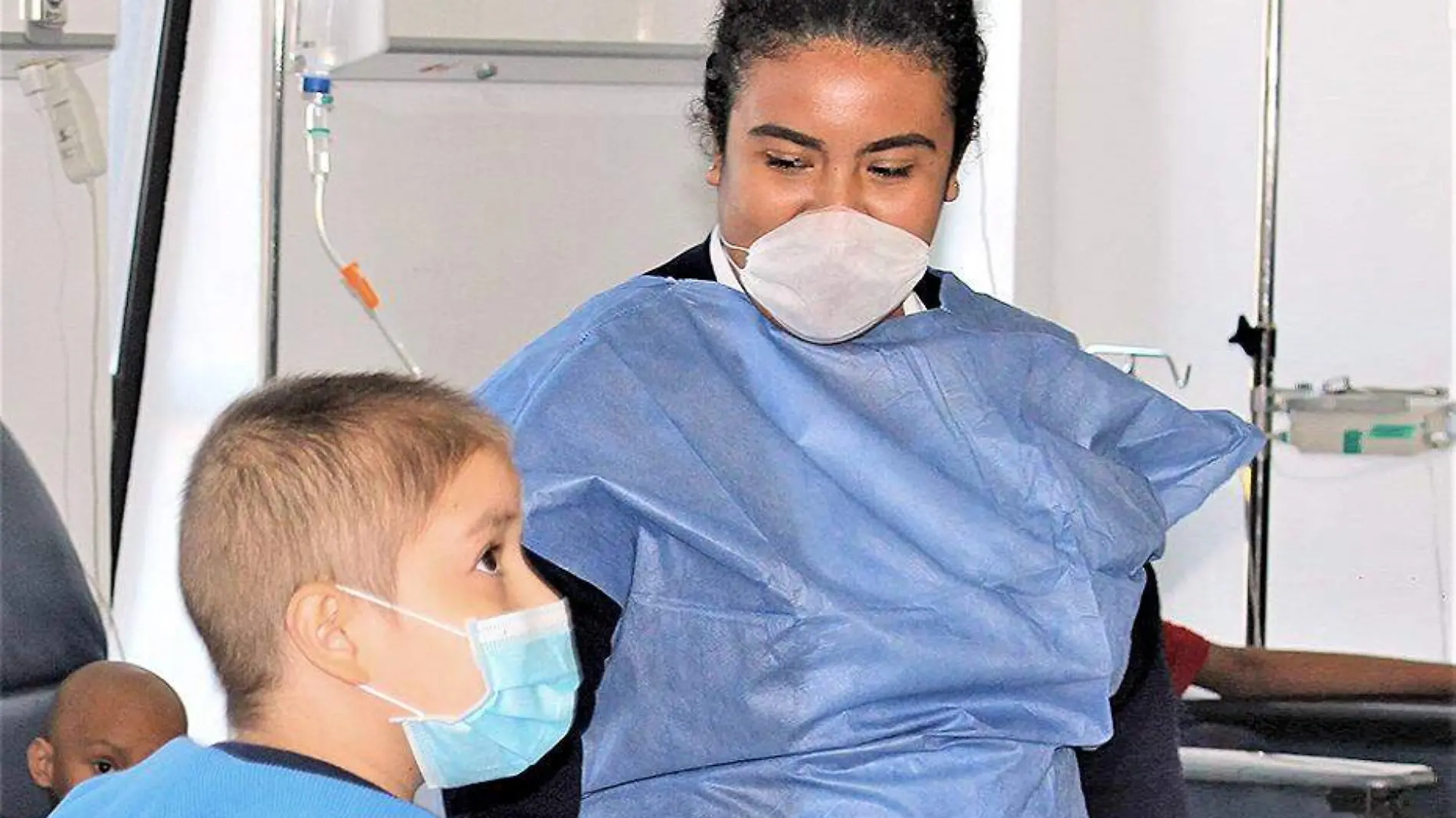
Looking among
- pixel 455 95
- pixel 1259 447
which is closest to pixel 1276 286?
pixel 455 95

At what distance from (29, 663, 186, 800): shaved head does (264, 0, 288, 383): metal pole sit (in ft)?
2.91

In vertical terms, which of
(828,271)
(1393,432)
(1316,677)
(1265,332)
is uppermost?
(828,271)

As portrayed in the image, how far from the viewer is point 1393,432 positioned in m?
3.20

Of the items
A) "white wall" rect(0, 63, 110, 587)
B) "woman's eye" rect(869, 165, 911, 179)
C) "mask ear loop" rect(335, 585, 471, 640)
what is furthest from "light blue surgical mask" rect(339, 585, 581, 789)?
"white wall" rect(0, 63, 110, 587)

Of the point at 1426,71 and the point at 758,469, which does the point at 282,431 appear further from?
the point at 1426,71

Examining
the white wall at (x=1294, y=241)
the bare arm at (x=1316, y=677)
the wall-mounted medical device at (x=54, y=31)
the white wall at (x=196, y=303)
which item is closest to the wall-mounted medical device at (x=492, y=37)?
the white wall at (x=196, y=303)

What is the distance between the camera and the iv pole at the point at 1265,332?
3.34 metres

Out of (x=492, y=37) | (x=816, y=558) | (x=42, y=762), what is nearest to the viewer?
(x=816, y=558)

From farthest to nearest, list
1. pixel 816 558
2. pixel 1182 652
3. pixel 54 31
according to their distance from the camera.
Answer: pixel 54 31, pixel 1182 652, pixel 816 558

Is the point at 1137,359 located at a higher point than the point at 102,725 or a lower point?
higher

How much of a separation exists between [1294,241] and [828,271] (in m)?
2.33

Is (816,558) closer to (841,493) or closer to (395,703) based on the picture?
(841,493)

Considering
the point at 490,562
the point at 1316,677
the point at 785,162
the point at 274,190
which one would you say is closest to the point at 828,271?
the point at 785,162

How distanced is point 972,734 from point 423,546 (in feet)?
1.23
